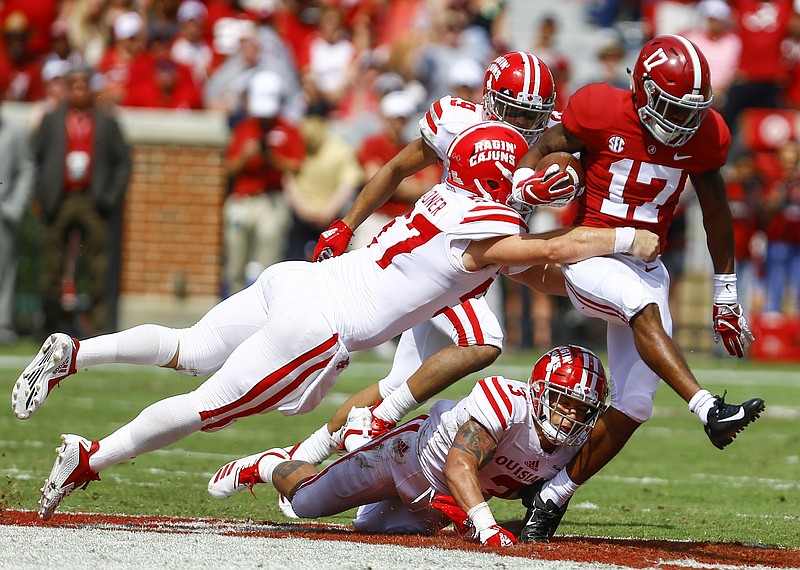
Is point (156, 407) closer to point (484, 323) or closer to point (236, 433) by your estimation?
point (484, 323)

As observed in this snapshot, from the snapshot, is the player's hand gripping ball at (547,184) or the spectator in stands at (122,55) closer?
the player's hand gripping ball at (547,184)

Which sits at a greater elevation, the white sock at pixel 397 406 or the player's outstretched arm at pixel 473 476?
the player's outstretched arm at pixel 473 476

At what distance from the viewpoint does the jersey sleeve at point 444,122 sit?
263 inches

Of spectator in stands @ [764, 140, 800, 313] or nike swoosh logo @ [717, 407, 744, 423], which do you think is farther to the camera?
spectator in stands @ [764, 140, 800, 313]

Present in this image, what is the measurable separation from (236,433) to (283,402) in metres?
3.70

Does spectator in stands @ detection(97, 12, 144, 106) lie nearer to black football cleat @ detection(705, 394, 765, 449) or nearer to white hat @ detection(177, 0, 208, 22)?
white hat @ detection(177, 0, 208, 22)

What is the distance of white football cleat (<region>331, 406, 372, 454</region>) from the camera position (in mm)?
6301

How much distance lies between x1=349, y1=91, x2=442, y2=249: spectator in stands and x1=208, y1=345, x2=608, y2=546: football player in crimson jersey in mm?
6850

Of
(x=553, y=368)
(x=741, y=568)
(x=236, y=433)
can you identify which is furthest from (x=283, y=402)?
(x=236, y=433)

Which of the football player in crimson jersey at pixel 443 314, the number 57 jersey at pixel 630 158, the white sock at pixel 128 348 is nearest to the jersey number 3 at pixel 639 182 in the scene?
the number 57 jersey at pixel 630 158

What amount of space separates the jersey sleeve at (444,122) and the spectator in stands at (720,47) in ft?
32.9

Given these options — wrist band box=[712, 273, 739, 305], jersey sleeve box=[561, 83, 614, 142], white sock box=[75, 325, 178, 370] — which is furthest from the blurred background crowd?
white sock box=[75, 325, 178, 370]

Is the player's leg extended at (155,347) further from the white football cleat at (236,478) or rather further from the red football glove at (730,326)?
the red football glove at (730,326)

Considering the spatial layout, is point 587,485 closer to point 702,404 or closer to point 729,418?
point 702,404
